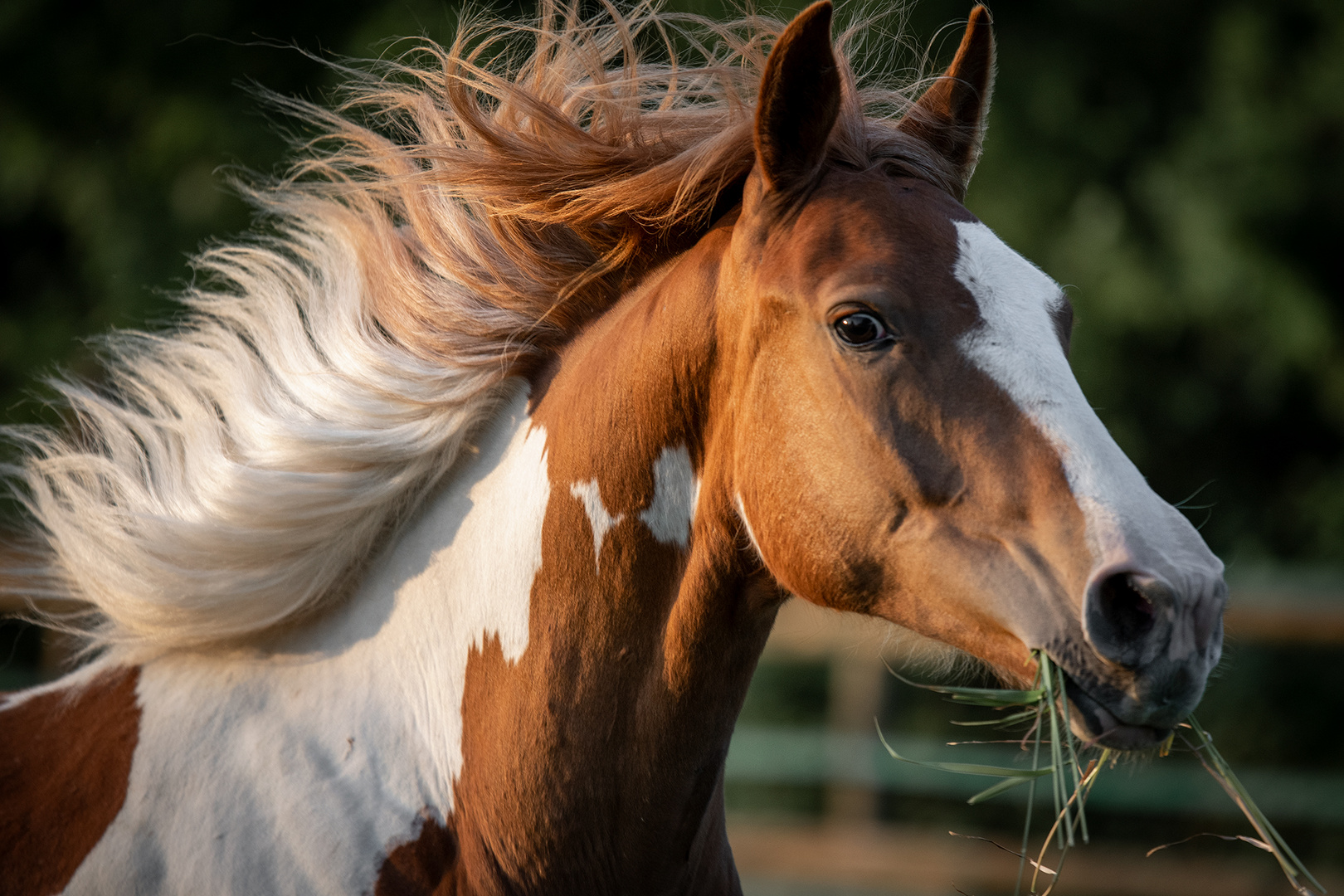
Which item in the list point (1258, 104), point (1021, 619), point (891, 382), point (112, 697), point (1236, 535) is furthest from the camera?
point (1236, 535)

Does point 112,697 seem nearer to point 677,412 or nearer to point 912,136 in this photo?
point 677,412

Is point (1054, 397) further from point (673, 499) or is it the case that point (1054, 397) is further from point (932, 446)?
point (673, 499)

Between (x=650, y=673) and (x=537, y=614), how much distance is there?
0.21 meters

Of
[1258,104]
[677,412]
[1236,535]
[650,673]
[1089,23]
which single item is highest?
[677,412]

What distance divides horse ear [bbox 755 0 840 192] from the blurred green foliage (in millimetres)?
5266

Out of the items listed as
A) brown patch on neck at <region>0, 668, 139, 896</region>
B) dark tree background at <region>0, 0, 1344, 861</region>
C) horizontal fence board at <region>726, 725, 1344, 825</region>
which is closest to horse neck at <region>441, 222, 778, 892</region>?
brown patch on neck at <region>0, 668, 139, 896</region>

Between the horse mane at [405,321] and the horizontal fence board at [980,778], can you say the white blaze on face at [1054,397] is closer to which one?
the horse mane at [405,321]

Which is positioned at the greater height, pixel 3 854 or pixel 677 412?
pixel 677 412

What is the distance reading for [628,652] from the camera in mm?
1698

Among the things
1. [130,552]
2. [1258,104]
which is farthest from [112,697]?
[1258,104]

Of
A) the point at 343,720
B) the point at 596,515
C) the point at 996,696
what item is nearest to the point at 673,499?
the point at 596,515

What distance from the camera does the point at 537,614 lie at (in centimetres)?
176

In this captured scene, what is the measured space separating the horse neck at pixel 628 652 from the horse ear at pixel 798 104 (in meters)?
0.18

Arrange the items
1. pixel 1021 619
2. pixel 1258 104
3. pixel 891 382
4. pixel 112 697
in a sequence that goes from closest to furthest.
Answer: pixel 1021 619, pixel 891 382, pixel 112 697, pixel 1258 104
